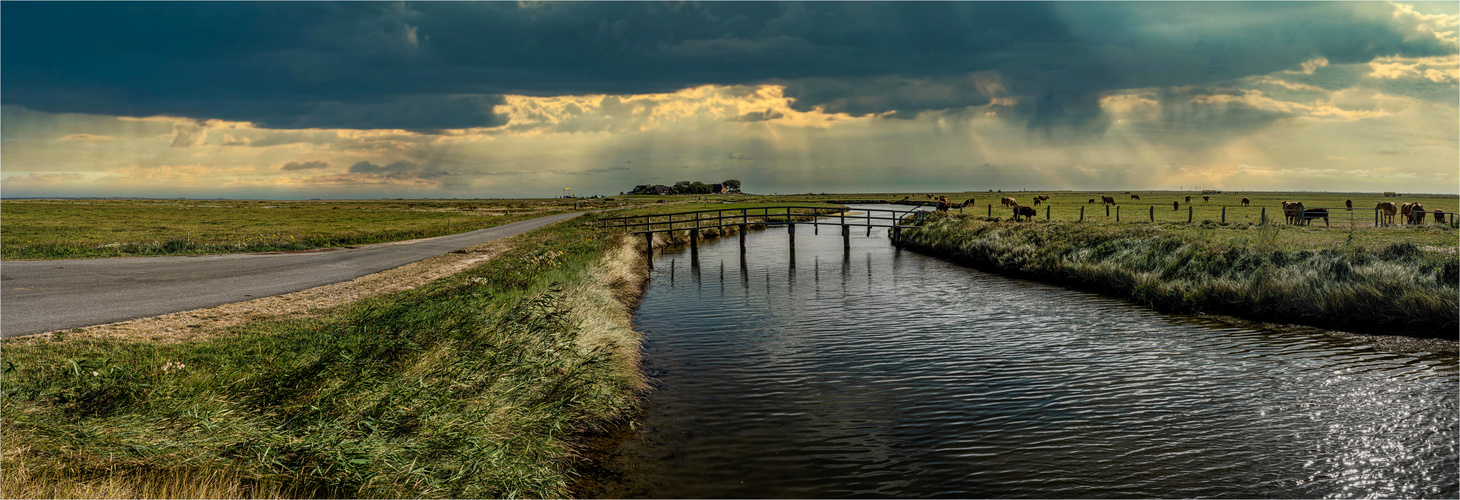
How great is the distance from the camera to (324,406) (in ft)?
25.3

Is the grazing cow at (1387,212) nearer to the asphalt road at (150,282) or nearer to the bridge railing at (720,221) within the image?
the bridge railing at (720,221)

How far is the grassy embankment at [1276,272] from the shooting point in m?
A: 16.5

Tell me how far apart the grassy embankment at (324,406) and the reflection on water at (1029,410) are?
1.36 metres

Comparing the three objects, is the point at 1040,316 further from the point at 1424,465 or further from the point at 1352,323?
the point at 1424,465

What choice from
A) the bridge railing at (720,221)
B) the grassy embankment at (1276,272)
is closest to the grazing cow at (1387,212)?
the grassy embankment at (1276,272)

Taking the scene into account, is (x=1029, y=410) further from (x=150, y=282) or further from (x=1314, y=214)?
(x=1314, y=214)

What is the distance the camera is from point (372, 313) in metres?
A: 13.3

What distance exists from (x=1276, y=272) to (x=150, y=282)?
100ft

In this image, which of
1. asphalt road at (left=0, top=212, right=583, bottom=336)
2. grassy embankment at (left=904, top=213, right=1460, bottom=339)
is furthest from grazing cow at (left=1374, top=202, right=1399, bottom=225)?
asphalt road at (left=0, top=212, right=583, bottom=336)

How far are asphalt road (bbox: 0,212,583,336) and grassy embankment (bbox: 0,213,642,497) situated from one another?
144 inches

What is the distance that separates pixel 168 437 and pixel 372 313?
715 cm

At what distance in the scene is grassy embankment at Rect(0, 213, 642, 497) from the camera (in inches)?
234

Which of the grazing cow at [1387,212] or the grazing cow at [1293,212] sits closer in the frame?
the grazing cow at [1387,212]

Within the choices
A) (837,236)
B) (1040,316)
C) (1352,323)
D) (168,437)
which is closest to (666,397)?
(168,437)
